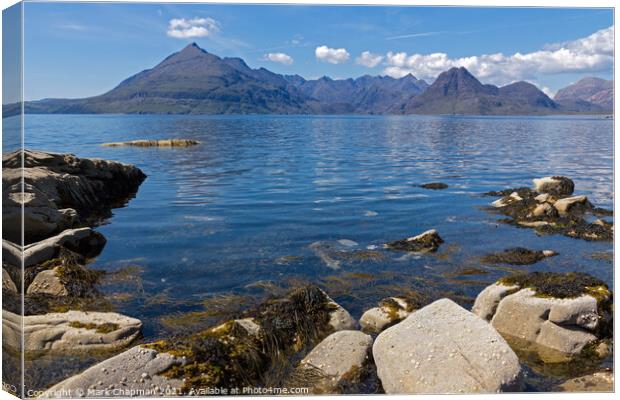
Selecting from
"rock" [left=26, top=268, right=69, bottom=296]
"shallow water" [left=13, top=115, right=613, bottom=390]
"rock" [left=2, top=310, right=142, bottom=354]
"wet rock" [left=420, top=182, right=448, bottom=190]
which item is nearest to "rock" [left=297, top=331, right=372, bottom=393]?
"shallow water" [left=13, top=115, right=613, bottom=390]

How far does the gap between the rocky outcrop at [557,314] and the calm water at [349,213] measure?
7.47 ft

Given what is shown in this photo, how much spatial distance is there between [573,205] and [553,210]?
0.93 m

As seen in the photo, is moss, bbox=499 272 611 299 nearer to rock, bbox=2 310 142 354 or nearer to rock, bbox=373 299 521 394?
rock, bbox=373 299 521 394

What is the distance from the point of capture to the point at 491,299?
11086mm

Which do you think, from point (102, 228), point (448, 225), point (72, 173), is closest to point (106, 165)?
point (72, 173)

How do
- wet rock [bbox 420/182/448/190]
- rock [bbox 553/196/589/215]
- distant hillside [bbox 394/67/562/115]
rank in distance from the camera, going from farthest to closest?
1. wet rock [bbox 420/182/448/190]
2. rock [bbox 553/196/589/215]
3. distant hillside [bbox 394/67/562/115]

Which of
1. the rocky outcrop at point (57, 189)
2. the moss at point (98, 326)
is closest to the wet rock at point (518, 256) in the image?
the moss at point (98, 326)

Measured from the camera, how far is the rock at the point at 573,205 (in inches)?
807

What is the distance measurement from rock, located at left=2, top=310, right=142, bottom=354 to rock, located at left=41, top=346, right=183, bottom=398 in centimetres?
166

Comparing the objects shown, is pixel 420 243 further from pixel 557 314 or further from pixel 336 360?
pixel 336 360

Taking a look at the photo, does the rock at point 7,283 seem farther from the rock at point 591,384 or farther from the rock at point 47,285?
the rock at point 591,384

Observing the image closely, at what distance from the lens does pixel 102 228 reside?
19.0 metres

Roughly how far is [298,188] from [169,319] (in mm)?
15209

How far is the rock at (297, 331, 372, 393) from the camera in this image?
336 inches
